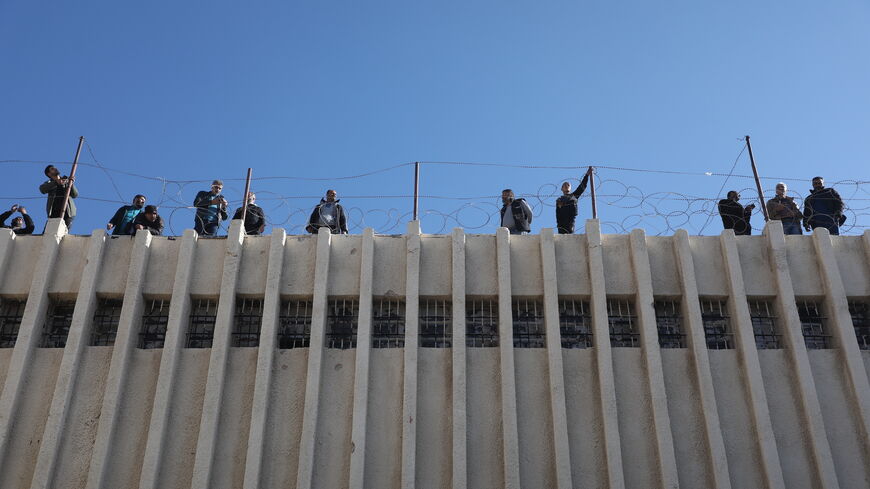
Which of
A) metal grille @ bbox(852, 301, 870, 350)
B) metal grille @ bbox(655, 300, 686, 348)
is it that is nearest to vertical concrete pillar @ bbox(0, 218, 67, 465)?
metal grille @ bbox(852, 301, 870, 350)

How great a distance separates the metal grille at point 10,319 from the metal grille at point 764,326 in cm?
1006

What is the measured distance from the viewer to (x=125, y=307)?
1229cm

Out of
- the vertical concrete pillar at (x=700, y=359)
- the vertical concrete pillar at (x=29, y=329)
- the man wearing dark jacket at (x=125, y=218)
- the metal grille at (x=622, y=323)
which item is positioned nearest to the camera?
the vertical concrete pillar at (x=700, y=359)

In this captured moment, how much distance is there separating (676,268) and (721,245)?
0.76 metres

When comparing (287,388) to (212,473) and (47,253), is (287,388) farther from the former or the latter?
(47,253)

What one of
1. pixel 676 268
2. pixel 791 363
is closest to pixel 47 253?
pixel 676 268

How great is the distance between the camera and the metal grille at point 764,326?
12391 millimetres

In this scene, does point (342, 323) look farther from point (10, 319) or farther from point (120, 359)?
point (10, 319)

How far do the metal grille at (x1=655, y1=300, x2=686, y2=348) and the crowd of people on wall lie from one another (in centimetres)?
186

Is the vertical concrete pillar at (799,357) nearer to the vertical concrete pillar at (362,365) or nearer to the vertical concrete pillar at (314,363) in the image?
the vertical concrete pillar at (362,365)

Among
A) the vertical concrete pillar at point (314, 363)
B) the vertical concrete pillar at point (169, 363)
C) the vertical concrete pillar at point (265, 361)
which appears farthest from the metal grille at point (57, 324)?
the vertical concrete pillar at point (314, 363)

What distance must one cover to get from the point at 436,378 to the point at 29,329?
544cm

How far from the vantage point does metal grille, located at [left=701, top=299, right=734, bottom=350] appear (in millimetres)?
12391

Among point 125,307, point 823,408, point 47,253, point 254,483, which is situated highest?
point 47,253
